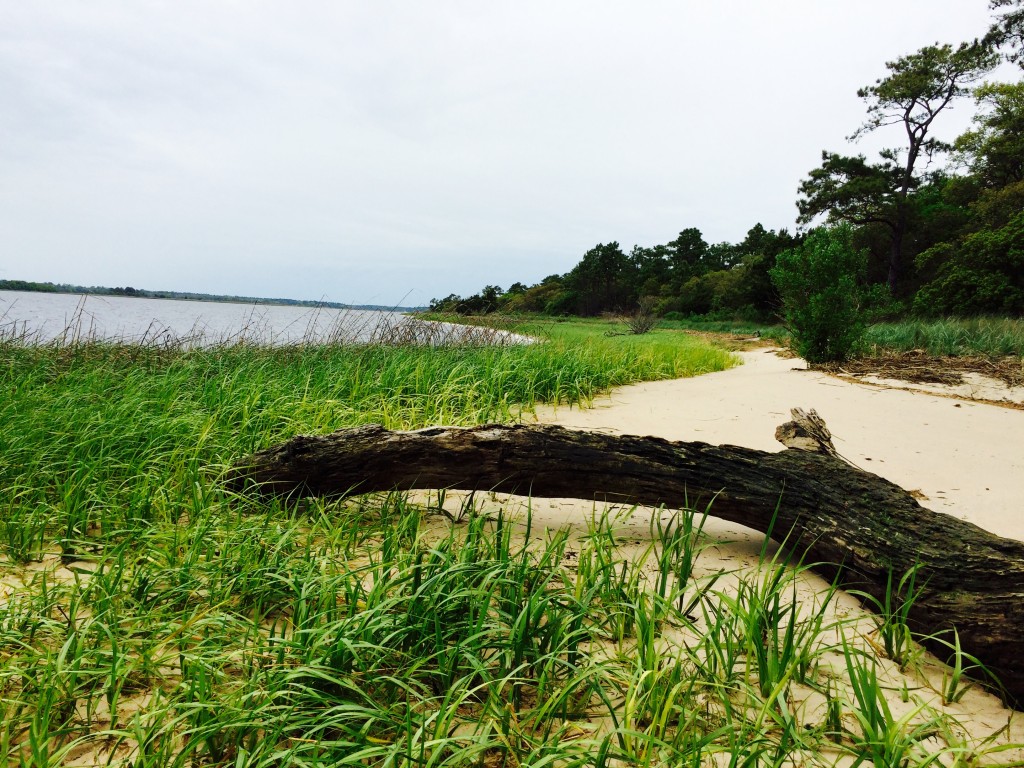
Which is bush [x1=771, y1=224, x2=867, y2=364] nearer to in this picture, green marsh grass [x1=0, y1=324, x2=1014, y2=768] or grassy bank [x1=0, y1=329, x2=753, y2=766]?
green marsh grass [x1=0, y1=324, x2=1014, y2=768]

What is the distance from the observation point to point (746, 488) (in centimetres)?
241

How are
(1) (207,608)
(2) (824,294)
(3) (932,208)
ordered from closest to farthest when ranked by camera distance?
(1) (207,608) → (2) (824,294) → (3) (932,208)

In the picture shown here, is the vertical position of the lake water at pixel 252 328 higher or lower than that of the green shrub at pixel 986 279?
lower

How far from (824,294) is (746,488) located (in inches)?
332

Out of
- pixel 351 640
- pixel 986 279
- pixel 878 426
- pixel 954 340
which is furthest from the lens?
pixel 986 279

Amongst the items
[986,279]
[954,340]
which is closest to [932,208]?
[986,279]

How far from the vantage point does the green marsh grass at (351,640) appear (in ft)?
4.14

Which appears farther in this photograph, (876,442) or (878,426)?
(878,426)

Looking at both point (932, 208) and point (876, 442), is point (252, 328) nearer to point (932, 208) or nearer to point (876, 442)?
point (876, 442)

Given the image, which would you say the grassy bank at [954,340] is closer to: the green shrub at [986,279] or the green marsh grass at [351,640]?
the green shrub at [986,279]

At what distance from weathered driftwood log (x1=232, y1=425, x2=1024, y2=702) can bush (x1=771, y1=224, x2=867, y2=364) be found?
8.17 meters

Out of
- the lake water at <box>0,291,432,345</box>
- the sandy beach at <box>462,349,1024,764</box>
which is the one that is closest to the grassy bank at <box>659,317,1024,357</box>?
the sandy beach at <box>462,349,1024,764</box>

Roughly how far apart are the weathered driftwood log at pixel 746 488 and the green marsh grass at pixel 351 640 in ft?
0.61

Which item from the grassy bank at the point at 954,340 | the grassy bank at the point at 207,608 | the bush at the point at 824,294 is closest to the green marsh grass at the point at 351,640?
the grassy bank at the point at 207,608
